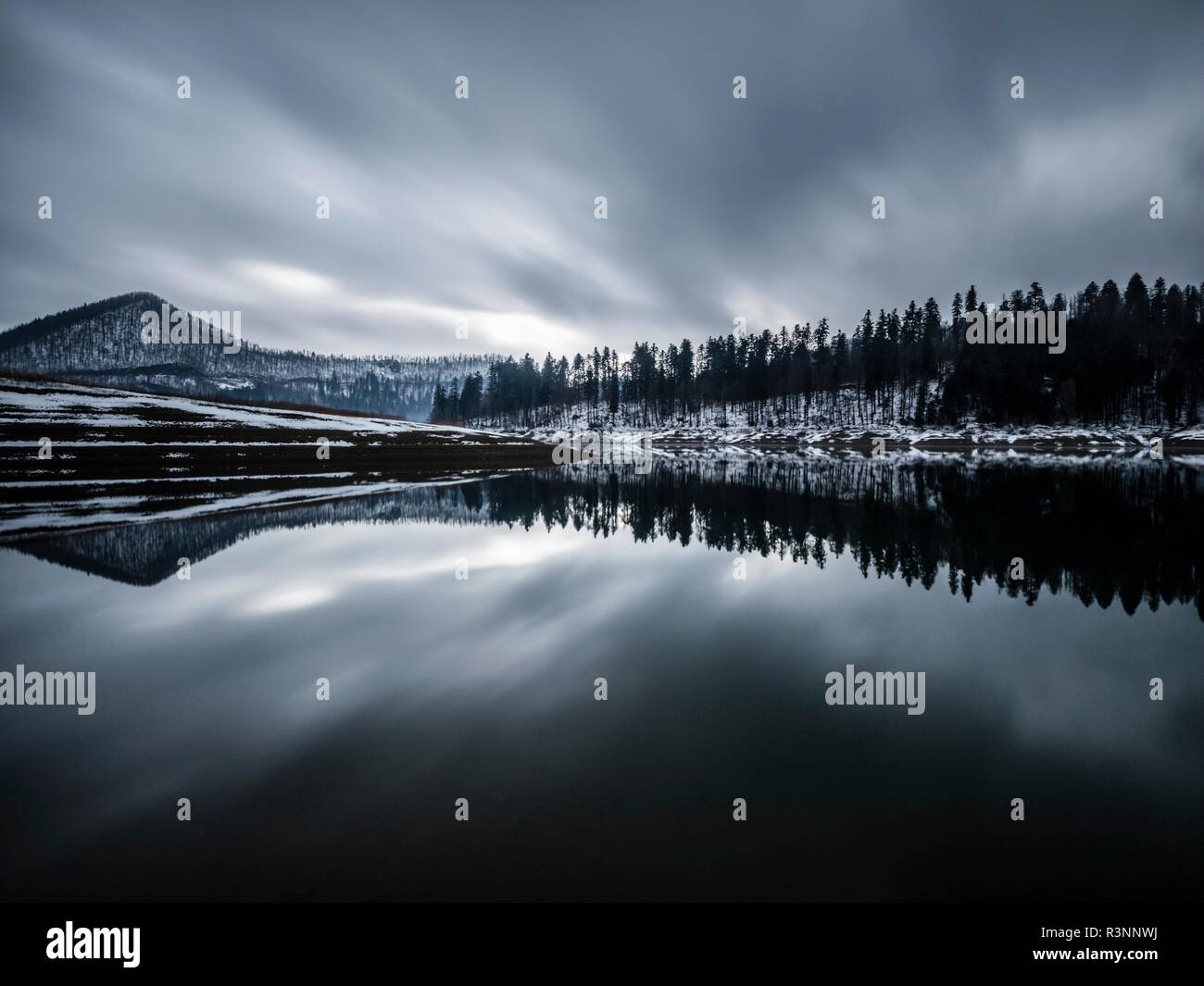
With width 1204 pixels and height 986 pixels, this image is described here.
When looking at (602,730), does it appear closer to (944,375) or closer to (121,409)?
(121,409)

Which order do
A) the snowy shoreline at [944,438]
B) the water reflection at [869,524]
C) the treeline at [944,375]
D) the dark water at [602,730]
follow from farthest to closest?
the treeline at [944,375] < the snowy shoreline at [944,438] < the water reflection at [869,524] < the dark water at [602,730]

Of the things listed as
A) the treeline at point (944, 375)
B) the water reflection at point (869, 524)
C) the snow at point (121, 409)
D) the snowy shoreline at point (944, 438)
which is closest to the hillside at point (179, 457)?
the snow at point (121, 409)

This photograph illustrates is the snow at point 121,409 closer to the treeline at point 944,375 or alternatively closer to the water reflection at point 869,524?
the water reflection at point 869,524

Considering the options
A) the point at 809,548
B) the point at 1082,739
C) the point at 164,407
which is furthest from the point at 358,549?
the point at 164,407

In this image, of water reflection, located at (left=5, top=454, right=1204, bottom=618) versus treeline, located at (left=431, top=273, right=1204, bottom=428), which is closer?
water reflection, located at (left=5, top=454, right=1204, bottom=618)

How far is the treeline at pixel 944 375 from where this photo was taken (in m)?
116

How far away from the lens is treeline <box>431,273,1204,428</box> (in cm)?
11631

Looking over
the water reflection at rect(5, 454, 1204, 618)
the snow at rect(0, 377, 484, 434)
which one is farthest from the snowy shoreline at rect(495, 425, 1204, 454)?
the water reflection at rect(5, 454, 1204, 618)

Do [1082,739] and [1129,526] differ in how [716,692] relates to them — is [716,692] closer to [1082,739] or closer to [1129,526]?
[1082,739]

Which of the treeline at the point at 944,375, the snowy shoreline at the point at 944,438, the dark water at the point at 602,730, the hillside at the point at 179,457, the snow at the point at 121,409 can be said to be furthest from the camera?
the treeline at the point at 944,375

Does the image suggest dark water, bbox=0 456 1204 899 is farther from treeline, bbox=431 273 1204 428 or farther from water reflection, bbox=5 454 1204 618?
treeline, bbox=431 273 1204 428

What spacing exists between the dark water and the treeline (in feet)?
431

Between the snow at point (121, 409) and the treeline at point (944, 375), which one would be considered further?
the treeline at point (944, 375)

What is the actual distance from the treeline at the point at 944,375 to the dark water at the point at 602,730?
431 feet
